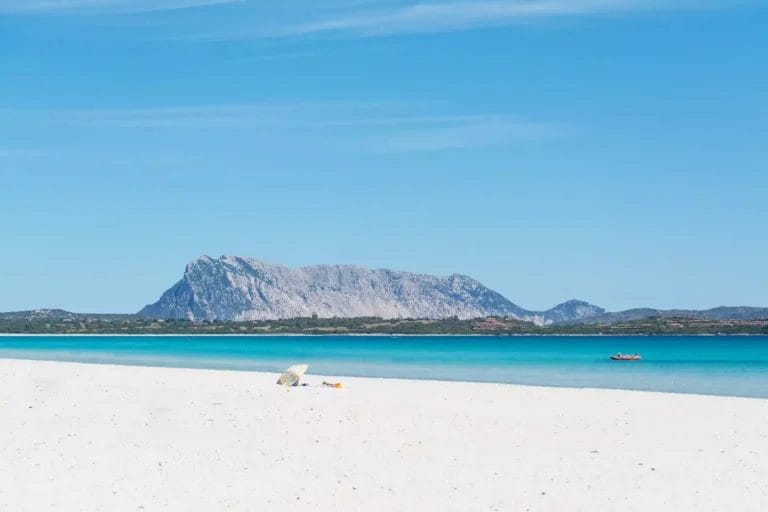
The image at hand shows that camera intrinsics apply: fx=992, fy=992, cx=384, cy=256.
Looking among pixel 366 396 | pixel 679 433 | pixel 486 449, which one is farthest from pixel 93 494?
pixel 366 396

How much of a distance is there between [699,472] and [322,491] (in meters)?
5.86

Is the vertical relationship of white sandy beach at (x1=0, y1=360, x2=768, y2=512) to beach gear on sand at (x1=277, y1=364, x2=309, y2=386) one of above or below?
below

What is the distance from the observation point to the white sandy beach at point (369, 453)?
13.2 metres

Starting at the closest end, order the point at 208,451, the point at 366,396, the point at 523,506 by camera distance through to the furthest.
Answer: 1. the point at 523,506
2. the point at 208,451
3. the point at 366,396

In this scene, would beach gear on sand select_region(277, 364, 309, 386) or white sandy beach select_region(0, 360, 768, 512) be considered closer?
white sandy beach select_region(0, 360, 768, 512)

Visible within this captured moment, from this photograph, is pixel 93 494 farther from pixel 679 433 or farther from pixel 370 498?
pixel 679 433

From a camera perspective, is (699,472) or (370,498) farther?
(699,472)

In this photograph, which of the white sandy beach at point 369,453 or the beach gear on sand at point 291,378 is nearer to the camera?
the white sandy beach at point 369,453

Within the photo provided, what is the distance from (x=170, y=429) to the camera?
749 inches

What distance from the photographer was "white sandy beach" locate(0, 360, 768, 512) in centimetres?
1320

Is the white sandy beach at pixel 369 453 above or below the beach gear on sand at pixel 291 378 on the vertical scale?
below

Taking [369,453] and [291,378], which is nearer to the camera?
[369,453]

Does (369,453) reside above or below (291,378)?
below

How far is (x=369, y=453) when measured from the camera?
16578 mm
